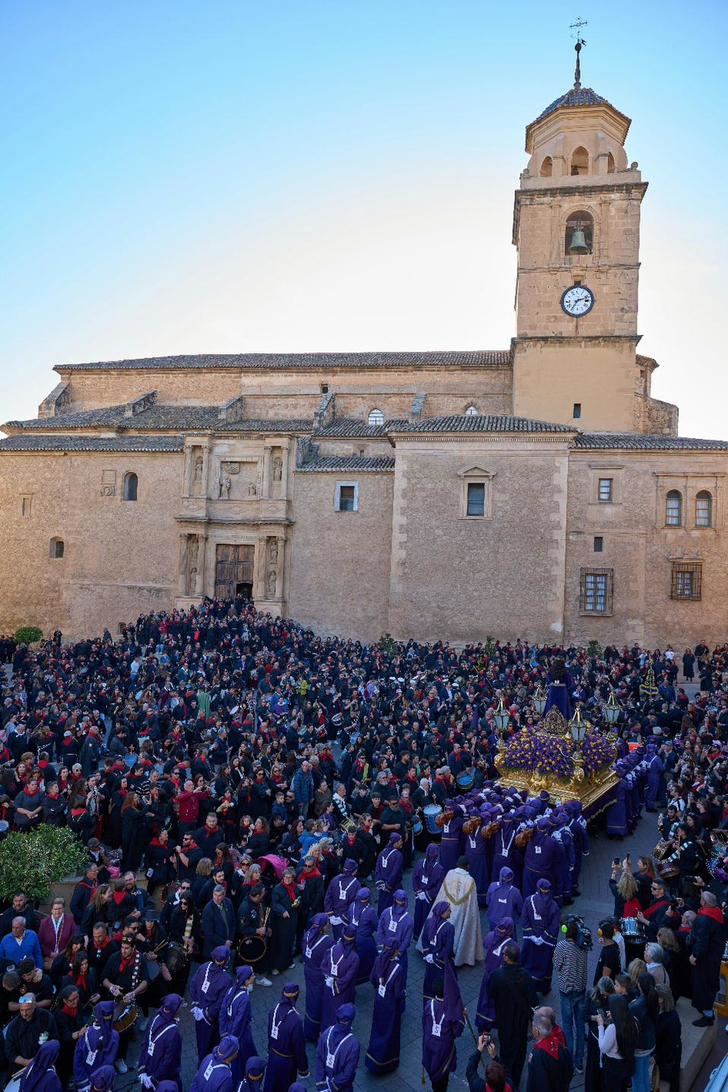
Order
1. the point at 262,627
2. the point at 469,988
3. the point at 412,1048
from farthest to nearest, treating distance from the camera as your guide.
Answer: the point at 262,627 < the point at 469,988 < the point at 412,1048

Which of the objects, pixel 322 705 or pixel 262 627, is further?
pixel 262 627

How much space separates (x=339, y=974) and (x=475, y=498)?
71.9 ft

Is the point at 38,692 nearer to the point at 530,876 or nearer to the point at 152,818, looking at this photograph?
the point at 152,818

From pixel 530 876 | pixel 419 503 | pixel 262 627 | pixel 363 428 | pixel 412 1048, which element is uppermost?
pixel 363 428

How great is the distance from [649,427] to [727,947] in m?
27.2

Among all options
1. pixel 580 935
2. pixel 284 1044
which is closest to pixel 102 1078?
pixel 284 1044

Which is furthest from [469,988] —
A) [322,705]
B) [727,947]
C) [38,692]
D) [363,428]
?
[363,428]

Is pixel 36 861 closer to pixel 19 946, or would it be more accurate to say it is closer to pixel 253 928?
pixel 19 946

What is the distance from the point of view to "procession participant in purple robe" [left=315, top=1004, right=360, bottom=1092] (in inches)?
227

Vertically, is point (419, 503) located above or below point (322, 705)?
above

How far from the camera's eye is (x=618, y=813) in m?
13.0

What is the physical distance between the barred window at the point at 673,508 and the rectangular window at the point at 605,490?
1.87 meters

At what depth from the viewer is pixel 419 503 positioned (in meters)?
28.1

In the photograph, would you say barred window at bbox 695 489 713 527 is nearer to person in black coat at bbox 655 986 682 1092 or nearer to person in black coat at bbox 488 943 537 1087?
person in black coat at bbox 655 986 682 1092
